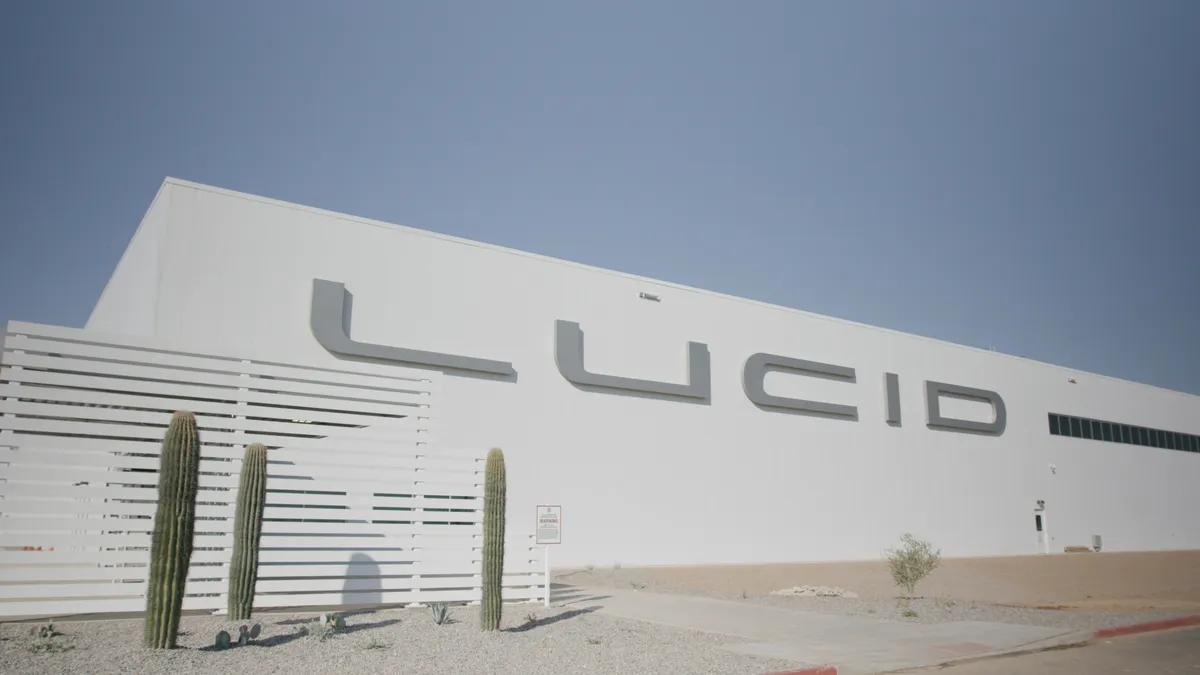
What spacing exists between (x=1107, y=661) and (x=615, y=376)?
732 inches

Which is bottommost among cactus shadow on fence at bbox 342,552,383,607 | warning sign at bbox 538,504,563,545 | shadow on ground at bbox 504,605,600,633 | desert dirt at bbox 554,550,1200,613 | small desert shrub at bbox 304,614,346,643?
desert dirt at bbox 554,550,1200,613

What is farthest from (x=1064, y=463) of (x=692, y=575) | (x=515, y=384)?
(x=515, y=384)

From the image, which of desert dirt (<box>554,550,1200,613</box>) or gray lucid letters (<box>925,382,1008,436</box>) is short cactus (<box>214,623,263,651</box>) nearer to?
desert dirt (<box>554,550,1200,613</box>)

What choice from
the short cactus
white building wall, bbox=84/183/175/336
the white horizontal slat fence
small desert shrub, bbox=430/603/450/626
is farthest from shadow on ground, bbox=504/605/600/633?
white building wall, bbox=84/183/175/336

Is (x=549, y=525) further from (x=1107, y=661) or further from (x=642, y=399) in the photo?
(x=642, y=399)

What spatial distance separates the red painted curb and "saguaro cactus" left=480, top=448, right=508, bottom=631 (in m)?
9.33

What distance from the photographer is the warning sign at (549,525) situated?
15641mm

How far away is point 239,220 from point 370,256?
361cm

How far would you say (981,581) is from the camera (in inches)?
1062

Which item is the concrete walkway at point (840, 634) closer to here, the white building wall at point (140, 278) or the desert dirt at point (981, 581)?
the desert dirt at point (981, 581)

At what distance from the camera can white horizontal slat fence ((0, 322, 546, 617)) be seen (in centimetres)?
1214

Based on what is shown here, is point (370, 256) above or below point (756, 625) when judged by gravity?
above

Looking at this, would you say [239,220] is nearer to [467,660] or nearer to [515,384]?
[515,384]

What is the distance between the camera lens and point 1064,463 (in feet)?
146
